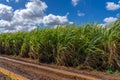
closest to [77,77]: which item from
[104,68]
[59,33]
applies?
[104,68]

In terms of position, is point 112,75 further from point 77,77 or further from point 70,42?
point 70,42

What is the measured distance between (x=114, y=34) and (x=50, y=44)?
14.0 feet

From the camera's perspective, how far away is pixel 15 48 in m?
20.5

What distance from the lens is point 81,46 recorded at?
11.7m

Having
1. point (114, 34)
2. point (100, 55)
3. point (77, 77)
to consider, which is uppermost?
point (114, 34)

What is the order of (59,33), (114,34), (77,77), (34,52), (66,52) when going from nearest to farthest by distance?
1. (77,77)
2. (114,34)
3. (66,52)
4. (59,33)
5. (34,52)

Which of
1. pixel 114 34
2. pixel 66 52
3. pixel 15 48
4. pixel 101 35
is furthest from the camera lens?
pixel 15 48

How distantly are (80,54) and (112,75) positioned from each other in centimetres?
228

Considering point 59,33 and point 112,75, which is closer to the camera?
point 112,75

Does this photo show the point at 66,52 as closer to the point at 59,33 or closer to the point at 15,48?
the point at 59,33

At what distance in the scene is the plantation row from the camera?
→ 10.4 meters

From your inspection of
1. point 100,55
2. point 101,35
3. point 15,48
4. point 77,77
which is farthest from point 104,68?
point 15,48

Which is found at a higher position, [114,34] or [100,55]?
[114,34]

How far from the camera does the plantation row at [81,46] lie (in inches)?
409
